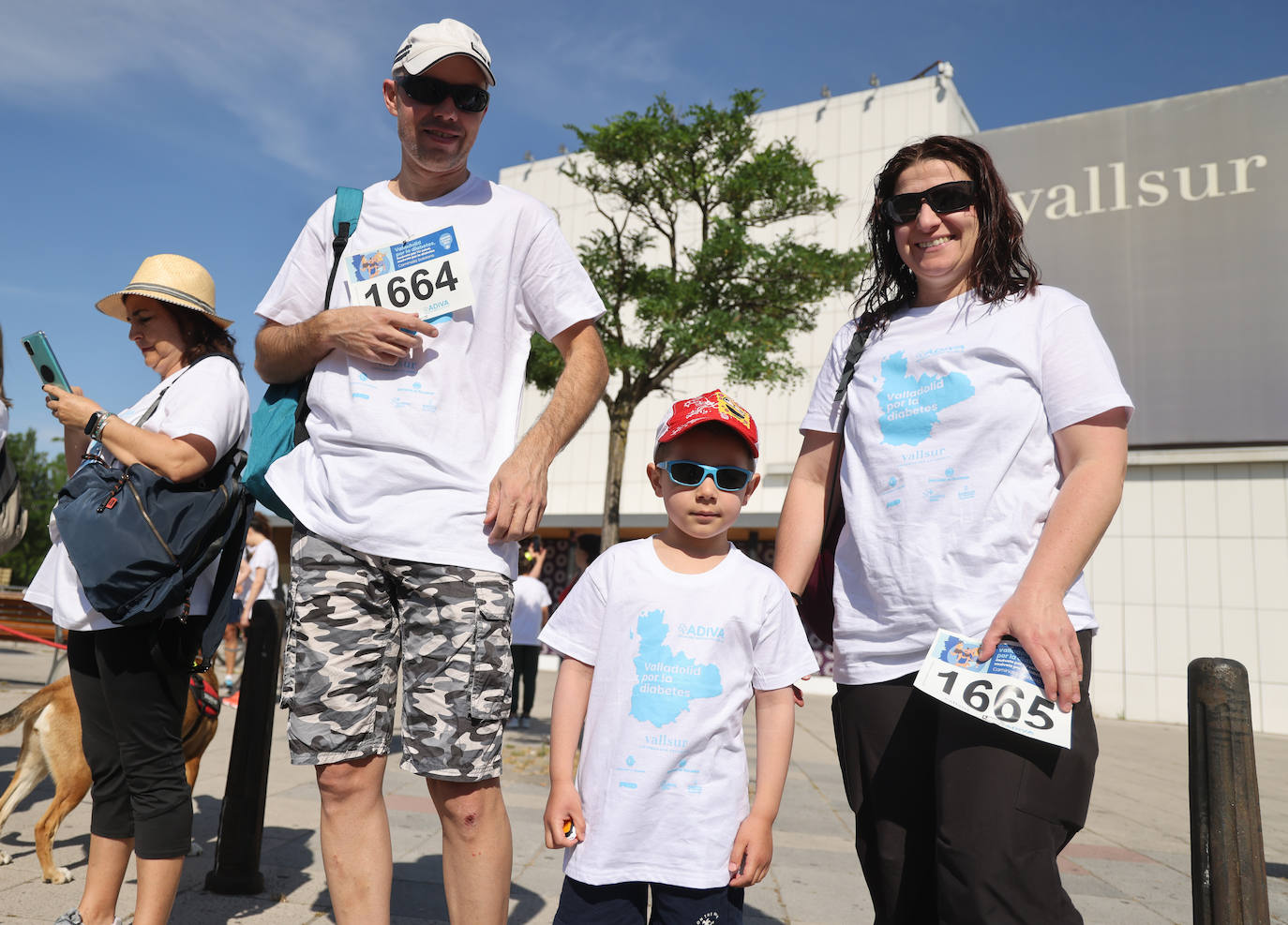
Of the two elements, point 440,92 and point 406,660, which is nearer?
point 406,660

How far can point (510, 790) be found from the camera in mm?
6086

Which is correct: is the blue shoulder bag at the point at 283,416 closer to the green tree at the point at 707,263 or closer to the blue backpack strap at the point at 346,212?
the blue backpack strap at the point at 346,212

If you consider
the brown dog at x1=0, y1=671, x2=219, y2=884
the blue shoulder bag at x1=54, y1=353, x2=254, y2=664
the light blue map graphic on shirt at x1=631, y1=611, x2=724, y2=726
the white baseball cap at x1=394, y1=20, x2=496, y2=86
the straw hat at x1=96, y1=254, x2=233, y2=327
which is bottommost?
the brown dog at x1=0, y1=671, x2=219, y2=884

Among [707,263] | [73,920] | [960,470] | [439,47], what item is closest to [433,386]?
[439,47]

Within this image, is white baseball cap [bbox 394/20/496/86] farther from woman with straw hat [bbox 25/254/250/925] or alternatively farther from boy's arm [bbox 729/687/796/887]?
boy's arm [bbox 729/687/796/887]

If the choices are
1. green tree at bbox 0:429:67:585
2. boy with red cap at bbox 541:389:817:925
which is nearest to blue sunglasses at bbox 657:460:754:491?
boy with red cap at bbox 541:389:817:925

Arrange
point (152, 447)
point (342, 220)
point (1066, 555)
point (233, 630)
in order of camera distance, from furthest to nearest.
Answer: point (233, 630), point (152, 447), point (342, 220), point (1066, 555)

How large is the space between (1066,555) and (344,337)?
1697mm

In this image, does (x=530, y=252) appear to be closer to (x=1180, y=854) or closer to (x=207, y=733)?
(x=207, y=733)

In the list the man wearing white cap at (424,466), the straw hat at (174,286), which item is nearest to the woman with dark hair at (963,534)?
the man wearing white cap at (424,466)

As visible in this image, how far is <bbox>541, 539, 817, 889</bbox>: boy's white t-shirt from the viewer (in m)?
1.99

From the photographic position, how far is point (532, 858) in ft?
13.9

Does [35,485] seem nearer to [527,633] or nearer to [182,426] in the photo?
[527,633]

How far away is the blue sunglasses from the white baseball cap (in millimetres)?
1126
